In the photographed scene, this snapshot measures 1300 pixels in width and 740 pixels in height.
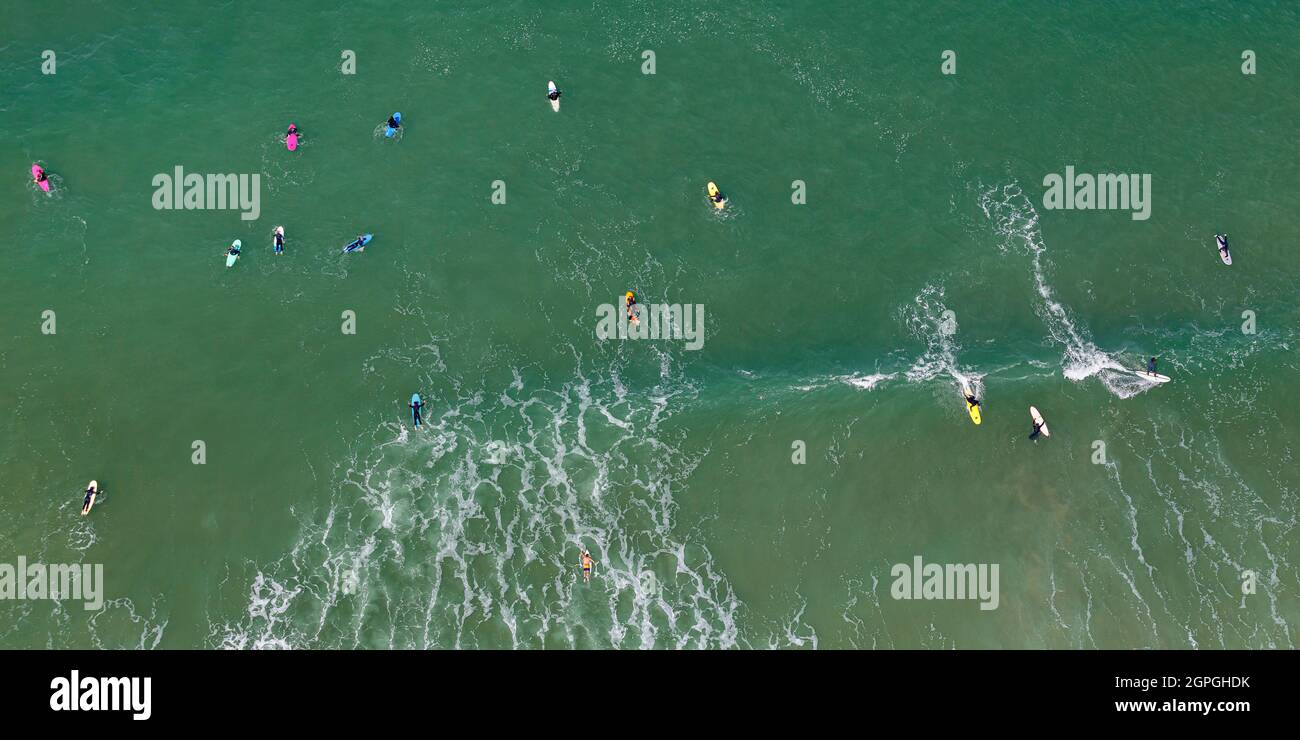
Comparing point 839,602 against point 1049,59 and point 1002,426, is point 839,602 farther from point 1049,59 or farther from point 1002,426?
point 1049,59

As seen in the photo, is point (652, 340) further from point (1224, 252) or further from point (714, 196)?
point (1224, 252)

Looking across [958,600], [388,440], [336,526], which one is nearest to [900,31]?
[958,600]

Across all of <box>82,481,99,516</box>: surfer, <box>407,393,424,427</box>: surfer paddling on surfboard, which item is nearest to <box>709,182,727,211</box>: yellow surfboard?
<box>407,393,424,427</box>: surfer paddling on surfboard

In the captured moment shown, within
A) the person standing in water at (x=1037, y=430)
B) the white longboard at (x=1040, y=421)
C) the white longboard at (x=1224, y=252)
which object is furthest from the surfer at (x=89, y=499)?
the white longboard at (x=1224, y=252)

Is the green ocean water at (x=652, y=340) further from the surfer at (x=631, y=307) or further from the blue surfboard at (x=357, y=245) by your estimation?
the blue surfboard at (x=357, y=245)

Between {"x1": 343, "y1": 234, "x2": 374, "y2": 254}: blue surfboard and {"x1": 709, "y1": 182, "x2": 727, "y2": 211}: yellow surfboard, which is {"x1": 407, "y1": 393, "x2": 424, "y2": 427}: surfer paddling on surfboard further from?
{"x1": 709, "y1": 182, "x2": 727, "y2": 211}: yellow surfboard

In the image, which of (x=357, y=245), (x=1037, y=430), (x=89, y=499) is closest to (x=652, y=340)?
(x=357, y=245)
